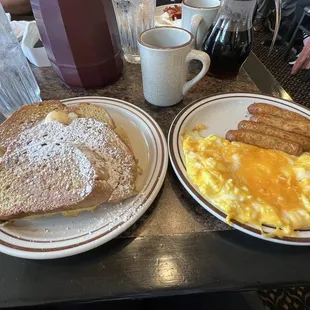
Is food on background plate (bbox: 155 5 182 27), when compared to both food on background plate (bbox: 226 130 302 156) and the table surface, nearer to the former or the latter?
food on background plate (bbox: 226 130 302 156)

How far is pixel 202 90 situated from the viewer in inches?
37.4

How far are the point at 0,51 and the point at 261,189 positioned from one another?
802mm

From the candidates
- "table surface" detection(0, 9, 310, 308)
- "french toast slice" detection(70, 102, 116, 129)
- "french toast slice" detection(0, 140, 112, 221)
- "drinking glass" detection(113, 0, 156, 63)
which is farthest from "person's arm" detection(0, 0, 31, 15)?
"table surface" detection(0, 9, 310, 308)

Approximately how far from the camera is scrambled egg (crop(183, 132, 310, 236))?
521mm

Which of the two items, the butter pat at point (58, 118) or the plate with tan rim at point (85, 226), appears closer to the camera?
the plate with tan rim at point (85, 226)

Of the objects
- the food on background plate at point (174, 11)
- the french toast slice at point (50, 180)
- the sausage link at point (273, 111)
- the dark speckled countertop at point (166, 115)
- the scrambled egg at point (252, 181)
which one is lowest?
the dark speckled countertop at point (166, 115)

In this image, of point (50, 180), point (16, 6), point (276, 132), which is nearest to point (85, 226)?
point (50, 180)

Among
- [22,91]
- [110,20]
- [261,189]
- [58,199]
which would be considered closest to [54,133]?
[58,199]

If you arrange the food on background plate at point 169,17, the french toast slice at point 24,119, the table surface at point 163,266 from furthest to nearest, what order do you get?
1. the food on background plate at point 169,17
2. the french toast slice at point 24,119
3. the table surface at point 163,266

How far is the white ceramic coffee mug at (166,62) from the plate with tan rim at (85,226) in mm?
208

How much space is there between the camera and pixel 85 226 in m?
0.54

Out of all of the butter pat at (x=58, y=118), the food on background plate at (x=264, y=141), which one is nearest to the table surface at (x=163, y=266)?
the food on background plate at (x=264, y=141)

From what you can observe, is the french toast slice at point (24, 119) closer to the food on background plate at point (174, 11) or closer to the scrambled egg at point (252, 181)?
the scrambled egg at point (252, 181)

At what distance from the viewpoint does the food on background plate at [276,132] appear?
27.4 inches
